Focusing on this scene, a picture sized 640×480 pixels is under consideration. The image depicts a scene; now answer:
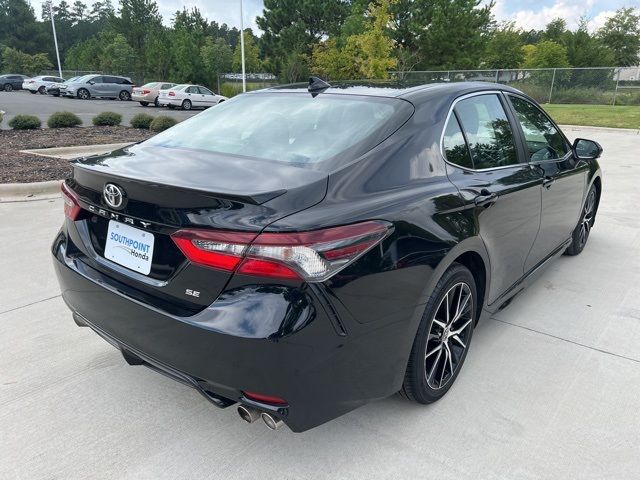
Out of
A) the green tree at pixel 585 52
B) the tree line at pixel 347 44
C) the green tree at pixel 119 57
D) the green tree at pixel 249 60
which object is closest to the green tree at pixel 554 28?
the tree line at pixel 347 44

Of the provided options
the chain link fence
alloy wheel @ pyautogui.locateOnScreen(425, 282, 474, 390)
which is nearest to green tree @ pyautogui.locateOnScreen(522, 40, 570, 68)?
the chain link fence

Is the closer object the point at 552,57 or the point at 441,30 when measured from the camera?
the point at 441,30

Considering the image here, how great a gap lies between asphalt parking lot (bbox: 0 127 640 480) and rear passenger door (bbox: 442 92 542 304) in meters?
0.52

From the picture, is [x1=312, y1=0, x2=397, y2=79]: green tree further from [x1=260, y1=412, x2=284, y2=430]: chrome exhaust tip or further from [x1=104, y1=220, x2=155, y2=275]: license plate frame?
[x1=260, y1=412, x2=284, y2=430]: chrome exhaust tip

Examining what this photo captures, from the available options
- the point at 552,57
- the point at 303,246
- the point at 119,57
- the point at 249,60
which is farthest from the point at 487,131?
the point at 119,57

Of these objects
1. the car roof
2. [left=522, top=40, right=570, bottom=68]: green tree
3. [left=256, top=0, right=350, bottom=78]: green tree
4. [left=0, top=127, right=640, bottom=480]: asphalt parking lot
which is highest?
[left=256, top=0, right=350, bottom=78]: green tree

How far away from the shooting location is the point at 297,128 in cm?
262

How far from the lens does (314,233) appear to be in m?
1.81

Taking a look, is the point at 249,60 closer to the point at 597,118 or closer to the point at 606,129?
the point at 597,118

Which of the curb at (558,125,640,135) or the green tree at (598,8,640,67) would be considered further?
the green tree at (598,8,640,67)

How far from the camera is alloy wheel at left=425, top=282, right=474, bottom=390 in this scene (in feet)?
8.18

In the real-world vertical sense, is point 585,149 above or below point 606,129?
above

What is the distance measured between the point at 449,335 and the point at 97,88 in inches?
1458

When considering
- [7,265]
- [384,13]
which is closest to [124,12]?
[384,13]
